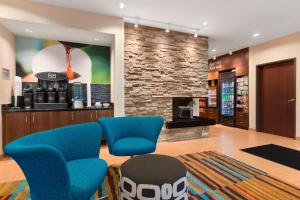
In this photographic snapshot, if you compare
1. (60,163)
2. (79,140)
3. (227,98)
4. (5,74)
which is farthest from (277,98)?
(5,74)

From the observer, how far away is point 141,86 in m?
4.22

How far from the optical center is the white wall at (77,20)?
3.11 metres

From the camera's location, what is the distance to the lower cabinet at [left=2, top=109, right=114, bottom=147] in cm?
334

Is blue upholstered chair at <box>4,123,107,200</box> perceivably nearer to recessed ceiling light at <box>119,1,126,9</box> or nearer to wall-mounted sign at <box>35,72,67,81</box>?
recessed ceiling light at <box>119,1,126,9</box>

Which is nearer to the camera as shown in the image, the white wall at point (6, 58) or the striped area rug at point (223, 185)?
the striped area rug at point (223, 185)

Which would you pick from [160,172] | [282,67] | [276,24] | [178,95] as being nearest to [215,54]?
[282,67]

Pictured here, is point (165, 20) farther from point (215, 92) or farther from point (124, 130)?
point (215, 92)

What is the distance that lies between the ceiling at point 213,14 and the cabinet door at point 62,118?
2.14 meters

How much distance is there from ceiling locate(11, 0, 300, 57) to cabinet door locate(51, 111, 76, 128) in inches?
84.2

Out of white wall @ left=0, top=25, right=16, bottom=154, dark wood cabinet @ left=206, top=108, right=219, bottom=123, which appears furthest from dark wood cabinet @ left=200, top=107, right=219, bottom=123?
white wall @ left=0, top=25, right=16, bottom=154

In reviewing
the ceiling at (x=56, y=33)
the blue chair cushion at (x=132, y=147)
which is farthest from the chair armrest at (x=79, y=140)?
the ceiling at (x=56, y=33)

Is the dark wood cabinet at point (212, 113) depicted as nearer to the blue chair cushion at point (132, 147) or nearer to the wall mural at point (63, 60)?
the wall mural at point (63, 60)

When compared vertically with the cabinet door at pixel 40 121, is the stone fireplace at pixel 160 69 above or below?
above

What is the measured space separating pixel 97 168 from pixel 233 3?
11.7 ft
